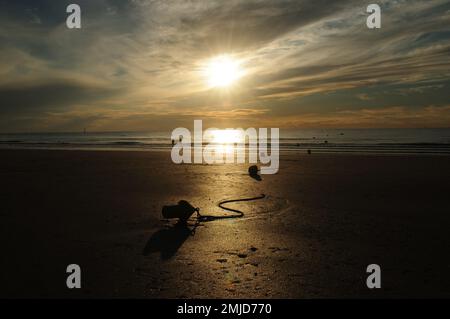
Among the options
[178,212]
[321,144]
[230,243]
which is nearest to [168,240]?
[178,212]

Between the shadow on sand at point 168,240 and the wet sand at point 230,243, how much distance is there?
22mm

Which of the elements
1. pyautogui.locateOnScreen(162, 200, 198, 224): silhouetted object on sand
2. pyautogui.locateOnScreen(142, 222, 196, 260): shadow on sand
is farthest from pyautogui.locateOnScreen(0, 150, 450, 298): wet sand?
pyautogui.locateOnScreen(162, 200, 198, 224): silhouetted object on sand

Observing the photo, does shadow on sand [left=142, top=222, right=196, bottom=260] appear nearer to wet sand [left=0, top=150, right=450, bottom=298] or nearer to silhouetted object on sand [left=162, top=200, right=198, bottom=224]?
wet sand [left=0, top=150, right=450, bottom=298]

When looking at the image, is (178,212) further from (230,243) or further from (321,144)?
(321,144)

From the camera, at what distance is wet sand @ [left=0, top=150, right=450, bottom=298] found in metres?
4.84

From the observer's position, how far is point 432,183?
13266 mm

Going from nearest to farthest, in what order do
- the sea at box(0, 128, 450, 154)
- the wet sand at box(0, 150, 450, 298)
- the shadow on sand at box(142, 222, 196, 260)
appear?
1. the wet sand at box(0, 150, 450, 298)
2. the shadow on sand at box(142, 222, 196, 260)
3. the sea at box(0, 128, 450, 154)

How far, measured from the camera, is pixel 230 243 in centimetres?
658

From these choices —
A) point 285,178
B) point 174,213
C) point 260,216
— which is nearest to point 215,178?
point 285,178

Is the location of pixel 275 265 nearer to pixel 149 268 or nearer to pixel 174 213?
pixel 149 268

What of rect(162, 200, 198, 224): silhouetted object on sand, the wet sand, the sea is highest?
the sea

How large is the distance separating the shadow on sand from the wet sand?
2cm

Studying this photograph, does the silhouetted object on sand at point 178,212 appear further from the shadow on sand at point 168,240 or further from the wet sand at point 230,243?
the wet sand at point 230,243

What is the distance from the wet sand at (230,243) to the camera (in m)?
4.84
